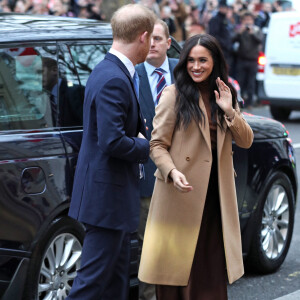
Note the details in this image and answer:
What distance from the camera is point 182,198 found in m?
4.13

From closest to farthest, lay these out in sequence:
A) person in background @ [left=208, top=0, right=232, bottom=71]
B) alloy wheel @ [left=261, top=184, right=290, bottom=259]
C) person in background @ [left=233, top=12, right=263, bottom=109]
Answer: alloy wheel @ [left=261, top=184, right=290, bottom=259] < person in background @ [left=208, top=0, right=232, bottom=71] < person in background @ [left=233, top=12, right=263, bottom=109]

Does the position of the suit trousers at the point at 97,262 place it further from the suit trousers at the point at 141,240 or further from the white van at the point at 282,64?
the white van at the point at 282,64

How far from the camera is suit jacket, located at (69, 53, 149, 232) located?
11.8ft

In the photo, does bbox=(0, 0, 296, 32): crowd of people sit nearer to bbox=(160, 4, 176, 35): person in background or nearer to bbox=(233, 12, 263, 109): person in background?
bbox=(160, 4, 176, 35): person in background

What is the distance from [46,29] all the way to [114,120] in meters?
1.28

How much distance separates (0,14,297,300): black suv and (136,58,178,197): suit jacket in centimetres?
30

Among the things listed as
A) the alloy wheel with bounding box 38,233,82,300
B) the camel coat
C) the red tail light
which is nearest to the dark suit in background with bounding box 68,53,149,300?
the camel coat

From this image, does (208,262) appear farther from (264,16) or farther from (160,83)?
(264,16)

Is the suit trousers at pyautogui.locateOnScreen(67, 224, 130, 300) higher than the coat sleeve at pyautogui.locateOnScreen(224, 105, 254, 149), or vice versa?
the coat sleeve at pyautogui.locateOnScreen(224, 105, 254, 149)

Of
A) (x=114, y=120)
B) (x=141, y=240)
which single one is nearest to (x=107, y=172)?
(x=114, y=120)

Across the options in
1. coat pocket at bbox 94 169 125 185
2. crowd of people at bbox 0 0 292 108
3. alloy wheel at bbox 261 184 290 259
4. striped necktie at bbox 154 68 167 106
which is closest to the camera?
coat pocket at bbox 94 169 125 185

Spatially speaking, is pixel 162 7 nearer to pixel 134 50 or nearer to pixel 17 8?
pixel 17 8

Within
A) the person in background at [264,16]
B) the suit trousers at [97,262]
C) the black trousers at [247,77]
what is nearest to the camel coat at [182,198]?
the suit trousers at [97,262]

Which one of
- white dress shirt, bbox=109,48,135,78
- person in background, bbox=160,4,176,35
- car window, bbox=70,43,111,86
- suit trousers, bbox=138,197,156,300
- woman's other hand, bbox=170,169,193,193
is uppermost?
white dress shirt, bbox=109,48,135,78
